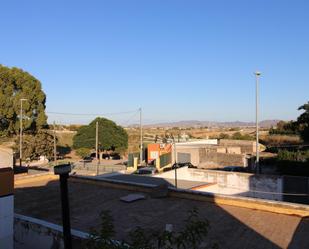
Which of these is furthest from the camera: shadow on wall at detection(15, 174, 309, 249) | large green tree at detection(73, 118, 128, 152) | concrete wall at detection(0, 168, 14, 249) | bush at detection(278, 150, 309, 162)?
large green tree at detection(73, 118, 128, 152)

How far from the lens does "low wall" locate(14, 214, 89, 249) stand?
11.2 m

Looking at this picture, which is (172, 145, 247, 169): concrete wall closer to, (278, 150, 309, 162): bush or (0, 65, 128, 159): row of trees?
(278, 150, 309, 162): bush

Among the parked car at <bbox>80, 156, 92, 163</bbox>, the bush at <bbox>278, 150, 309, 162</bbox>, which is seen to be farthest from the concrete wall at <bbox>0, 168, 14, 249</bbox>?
the parked car at <bbox>80, 156, 92, 163</bbox>

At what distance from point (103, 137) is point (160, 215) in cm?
4627

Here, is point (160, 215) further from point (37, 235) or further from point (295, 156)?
point (295, 156)

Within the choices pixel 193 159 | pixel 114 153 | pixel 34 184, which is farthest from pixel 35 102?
pixel 34 184

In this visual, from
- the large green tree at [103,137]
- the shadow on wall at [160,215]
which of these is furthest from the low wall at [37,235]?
the large green tree at [103,137]

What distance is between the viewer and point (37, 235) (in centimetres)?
1198

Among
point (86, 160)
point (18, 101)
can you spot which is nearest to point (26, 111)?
point (18, 101)

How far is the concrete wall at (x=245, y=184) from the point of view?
79.5ft

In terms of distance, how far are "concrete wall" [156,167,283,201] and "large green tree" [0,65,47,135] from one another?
28560mm

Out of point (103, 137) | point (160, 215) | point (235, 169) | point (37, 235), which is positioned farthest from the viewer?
point (103, 137)

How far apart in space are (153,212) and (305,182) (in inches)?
523

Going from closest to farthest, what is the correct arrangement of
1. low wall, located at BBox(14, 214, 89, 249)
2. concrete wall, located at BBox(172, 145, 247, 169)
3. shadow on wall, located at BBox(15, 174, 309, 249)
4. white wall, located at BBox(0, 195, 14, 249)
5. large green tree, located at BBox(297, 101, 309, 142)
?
white wall, located at BBox(0, 195, 14, 249) < shadow on wall, located at BBox(15, 174, 309, 249) < low wall, located at BBox(14, 214, 89, 249) < concrete wall, located at BBox(172, 145, 247, 169) < large green tree, located at BBox(297, 101, 309, 142)
